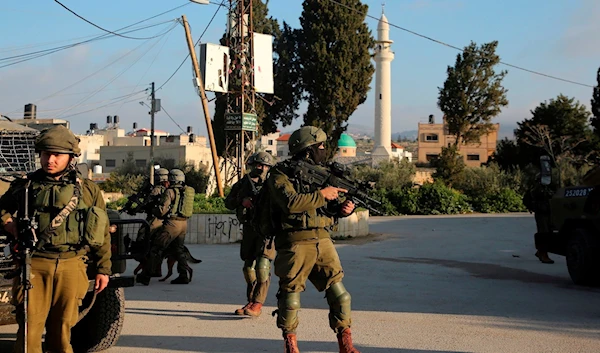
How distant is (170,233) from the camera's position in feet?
33.2

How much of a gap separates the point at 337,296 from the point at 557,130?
148 ft

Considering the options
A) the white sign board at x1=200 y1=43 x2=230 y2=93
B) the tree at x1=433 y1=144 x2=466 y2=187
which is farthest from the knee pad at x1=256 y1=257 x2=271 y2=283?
the tree at x1=433 y1=144 x2=466 y2=187


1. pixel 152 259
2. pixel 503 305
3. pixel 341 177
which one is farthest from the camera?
pixel 152 259

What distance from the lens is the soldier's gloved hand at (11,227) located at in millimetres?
4359

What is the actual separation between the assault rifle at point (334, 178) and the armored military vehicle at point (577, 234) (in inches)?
185

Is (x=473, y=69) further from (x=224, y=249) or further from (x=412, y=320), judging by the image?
(x=412, y=320)

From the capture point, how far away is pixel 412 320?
7273mm

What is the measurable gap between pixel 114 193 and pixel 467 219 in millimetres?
20216

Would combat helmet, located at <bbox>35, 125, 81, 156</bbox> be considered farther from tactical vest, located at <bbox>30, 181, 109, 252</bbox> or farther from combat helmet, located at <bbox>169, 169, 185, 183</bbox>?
combat helmet, located at <bbox>169, 169, 185, 183</bbox>

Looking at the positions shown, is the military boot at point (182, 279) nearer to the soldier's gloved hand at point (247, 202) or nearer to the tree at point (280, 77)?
the soldier's gloved hand at point (247, 202)

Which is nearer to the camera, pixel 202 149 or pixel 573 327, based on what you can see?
pixel 573 327

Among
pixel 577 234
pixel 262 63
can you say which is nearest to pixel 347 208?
pixel 577 234

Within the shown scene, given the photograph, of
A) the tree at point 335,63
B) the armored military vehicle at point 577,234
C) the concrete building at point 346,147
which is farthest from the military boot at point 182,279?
the concrete building at point 346,147

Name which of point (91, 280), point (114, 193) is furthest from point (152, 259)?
point (114, 193)
